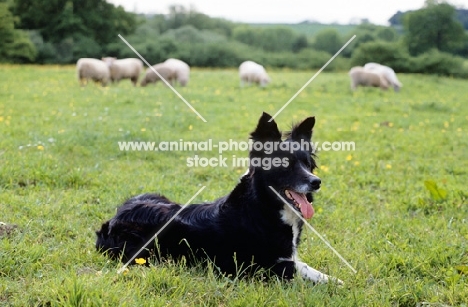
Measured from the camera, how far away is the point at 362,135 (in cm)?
992

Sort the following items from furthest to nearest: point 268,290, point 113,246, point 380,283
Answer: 1. point 113,246
2. point 380,283
3. point 268,290

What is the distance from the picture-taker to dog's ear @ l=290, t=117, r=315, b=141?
3846mm

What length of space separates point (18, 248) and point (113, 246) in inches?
29.2

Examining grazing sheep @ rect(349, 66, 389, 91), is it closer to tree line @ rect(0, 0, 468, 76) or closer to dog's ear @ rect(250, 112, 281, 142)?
tree line @ rect(0, 0, 468, 76)

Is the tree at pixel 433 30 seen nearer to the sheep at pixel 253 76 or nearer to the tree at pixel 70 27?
the sheep at pixel 253 76

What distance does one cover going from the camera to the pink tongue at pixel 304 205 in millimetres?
3584

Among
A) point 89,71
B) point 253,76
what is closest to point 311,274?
point 89,71

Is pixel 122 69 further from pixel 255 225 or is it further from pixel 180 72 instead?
pixel 255 225

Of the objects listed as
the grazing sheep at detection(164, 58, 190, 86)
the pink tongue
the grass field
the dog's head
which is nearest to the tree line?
the grazing sheep at detection(164, 58, 190, 86)

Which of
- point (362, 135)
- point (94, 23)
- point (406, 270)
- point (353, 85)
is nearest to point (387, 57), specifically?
point (353, 85)

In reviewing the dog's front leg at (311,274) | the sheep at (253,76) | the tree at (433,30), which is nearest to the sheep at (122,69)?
the sheep at (253,76)

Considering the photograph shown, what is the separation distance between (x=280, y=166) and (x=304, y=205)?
349mm

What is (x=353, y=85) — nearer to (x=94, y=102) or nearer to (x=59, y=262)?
(x=94, y=102)

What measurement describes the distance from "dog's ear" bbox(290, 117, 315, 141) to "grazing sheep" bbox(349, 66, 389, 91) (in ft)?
55.3
